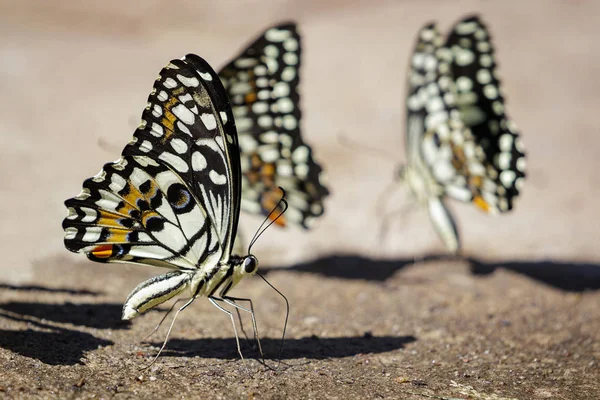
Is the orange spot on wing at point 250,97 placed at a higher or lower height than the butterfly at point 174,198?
higher

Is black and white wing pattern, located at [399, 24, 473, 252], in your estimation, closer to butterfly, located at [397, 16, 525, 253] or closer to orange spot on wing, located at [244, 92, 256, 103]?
butterfly, located at [397, 16, 525, 253]

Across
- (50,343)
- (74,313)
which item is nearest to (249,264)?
(50,343)

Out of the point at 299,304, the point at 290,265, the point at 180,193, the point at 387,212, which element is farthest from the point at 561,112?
the point at 180,193

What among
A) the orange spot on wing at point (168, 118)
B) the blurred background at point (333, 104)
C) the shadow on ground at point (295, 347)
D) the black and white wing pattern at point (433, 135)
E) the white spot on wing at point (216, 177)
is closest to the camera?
the orange spot on wing at point (168, 118)

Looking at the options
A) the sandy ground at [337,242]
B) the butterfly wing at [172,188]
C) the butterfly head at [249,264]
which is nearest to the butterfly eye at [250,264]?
the butterfly head at [249,264]

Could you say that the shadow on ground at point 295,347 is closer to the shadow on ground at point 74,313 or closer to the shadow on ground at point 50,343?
the shadow on ground at point 50,343

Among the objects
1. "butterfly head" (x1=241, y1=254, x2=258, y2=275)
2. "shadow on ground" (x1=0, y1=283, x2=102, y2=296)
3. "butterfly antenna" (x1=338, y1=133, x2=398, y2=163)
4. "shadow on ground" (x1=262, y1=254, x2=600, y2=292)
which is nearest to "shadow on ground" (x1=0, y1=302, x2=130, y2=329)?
"shadow on ground" (x1=0, y1=283, x2=102, y2=296)

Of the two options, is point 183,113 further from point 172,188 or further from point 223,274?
point 223,274
